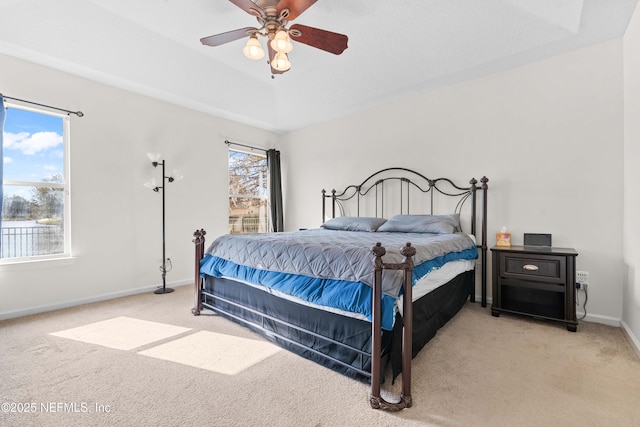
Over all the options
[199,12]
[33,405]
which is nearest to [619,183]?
[199,12]

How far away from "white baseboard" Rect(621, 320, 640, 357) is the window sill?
5.14m

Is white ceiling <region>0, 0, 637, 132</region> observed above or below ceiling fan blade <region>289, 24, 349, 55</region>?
above

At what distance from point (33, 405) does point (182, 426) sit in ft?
2.86

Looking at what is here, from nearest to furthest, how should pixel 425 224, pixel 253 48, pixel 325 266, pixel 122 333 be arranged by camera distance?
pixel 325 266
pixel 253 48
pixel 122 333
pixel 425 224

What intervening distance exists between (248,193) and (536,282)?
4.19 metres

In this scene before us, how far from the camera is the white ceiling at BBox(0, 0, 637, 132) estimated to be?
247 centimetres

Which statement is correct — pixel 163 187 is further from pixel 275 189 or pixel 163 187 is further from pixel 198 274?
pixel 275 189

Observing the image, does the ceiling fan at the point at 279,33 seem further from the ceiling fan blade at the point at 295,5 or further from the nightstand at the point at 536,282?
the nightstand at the point at 536,282

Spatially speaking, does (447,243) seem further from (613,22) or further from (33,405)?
(33,405)

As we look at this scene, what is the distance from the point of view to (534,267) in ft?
8.45

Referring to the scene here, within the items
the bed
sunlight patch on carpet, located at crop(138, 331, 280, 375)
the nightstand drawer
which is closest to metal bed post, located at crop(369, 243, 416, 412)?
the bed

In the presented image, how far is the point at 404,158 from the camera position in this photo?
3934 mm

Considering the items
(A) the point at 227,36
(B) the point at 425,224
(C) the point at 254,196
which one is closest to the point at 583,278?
(B) the point at 425,224

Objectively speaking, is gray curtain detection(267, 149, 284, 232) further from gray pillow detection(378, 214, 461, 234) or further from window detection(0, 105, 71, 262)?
window detection(0, 105, 71, 262)
